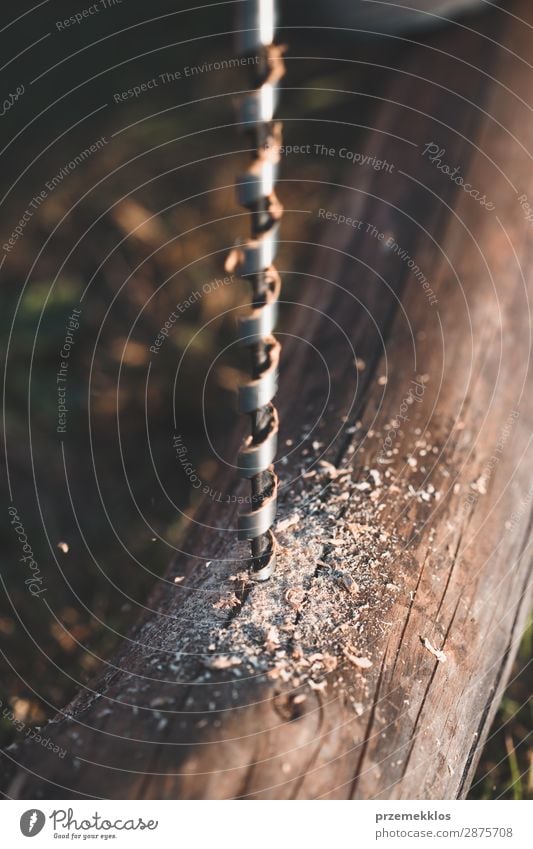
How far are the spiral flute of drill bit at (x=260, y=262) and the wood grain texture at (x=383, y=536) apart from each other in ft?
0.22

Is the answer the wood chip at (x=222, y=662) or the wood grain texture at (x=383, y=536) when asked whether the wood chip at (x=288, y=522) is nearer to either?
the wood grain texture at (x=383, y=536)

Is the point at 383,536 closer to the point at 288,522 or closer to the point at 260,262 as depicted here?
the point at 288,522

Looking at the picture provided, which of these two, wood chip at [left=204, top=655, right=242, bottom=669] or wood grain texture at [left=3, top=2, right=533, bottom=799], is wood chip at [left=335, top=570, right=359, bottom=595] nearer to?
wood grain texture at [left=3, top=2, right=533, bottom=799]

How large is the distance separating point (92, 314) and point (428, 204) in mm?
527

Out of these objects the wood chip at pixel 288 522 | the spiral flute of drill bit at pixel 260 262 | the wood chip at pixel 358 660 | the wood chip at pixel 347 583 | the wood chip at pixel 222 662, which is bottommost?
the wood chip at pixel 358 660

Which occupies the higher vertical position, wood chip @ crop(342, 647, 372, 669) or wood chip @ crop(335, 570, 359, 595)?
wood chip @ crop(335, 570, 359, 595)

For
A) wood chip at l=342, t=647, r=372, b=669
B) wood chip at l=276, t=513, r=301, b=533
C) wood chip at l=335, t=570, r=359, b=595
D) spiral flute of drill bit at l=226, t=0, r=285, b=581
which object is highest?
spiral flute of drill bit at l=226, t=0, r=285, b=581

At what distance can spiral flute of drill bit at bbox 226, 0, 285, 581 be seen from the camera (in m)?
0.46

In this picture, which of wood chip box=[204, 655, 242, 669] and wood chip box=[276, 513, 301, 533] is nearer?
wood chip box=[204, 655, 242, 669]

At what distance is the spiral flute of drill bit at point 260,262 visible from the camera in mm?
464

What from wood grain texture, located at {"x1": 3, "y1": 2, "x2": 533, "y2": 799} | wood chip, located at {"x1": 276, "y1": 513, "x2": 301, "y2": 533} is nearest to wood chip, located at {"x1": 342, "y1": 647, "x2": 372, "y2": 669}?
wood grain texture, located at {"x1": 3, "y1": 2, "x2": 533, "y2": 799}

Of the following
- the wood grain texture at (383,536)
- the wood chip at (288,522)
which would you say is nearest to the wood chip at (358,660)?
the wood grain texture at (383,536)

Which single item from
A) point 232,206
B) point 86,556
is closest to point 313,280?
point 232,206

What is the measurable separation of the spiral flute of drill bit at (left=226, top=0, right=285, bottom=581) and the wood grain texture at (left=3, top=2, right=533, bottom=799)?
0.22 ft
